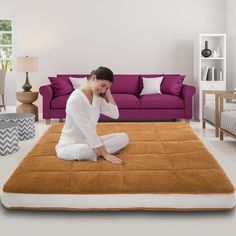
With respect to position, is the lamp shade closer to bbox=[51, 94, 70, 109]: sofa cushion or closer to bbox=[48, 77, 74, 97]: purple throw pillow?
bbox=[48, 77, 74, 97]: purple throw pillow

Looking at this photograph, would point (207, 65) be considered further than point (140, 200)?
Yes

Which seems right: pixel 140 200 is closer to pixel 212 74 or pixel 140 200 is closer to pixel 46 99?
pixel 46 99

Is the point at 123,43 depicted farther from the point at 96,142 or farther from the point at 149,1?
the point at 96,142

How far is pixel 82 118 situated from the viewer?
3215 mm

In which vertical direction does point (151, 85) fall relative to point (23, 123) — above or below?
above

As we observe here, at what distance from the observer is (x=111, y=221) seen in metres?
2.60

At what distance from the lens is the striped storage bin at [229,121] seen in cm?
486

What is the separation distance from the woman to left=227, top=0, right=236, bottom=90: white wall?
535 centimetres

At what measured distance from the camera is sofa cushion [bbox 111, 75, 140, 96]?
26.2 ft

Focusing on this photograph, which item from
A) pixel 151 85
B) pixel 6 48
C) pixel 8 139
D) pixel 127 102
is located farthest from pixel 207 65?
pixel 6 48

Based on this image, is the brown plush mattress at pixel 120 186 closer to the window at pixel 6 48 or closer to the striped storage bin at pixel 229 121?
the striped storage bin at pixel 229 121

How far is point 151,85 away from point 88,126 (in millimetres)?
4735

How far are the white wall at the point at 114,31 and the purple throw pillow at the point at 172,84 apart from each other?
2.36ft

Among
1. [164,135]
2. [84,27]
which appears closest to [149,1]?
[84,27]
